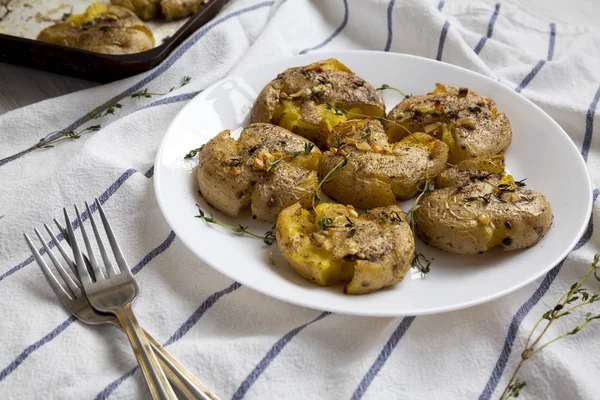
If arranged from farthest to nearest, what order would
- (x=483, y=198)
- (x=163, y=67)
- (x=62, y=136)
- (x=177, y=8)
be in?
(x=177, y=8), (x=163, y=67), (x=62, y=136), (x=483, y=198)

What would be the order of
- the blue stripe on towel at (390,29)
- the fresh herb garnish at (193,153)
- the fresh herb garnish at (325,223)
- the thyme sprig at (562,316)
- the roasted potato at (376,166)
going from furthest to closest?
the blue stripe on towel at (390,29), the fresh herb garnish at (193,153), the roasted potato at (376,166), the fresh herb garnish at (325,223), the thyme sprig at (562,316)

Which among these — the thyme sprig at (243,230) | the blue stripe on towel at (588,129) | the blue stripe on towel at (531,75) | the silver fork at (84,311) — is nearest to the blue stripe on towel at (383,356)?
the silver fork at (84,311)

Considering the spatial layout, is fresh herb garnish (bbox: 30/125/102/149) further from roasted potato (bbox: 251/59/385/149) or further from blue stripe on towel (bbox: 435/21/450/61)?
blue stripe on towel (bbox: 435/21/450/61)

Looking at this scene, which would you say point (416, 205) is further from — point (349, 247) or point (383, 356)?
point (383, 356)

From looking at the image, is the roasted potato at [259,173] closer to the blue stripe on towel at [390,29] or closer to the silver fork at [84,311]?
the silver fork at [84,311]

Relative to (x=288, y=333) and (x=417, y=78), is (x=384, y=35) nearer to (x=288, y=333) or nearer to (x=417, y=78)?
(x=417, y=78)

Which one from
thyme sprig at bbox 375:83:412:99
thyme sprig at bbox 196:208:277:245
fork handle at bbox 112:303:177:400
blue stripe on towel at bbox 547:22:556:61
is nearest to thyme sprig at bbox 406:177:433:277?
thyme sprig at bbox 196:208:277:245

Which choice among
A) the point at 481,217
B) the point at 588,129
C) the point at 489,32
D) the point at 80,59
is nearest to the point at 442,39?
the point at 489,32
